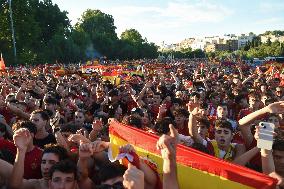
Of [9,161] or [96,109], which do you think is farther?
[96,109]

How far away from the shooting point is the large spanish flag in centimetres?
346

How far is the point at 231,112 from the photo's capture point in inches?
363

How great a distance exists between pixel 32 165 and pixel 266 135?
257 centimetres

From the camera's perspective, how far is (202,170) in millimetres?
3893

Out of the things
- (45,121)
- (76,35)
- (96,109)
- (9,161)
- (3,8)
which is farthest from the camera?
(76,35)

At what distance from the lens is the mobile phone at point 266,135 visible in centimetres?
336

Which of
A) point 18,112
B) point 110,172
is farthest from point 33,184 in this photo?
point 18,112

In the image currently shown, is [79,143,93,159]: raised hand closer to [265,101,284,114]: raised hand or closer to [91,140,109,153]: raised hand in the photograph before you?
[91,140,109,153]: raised hand

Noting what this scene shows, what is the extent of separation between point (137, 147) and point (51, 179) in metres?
1.17

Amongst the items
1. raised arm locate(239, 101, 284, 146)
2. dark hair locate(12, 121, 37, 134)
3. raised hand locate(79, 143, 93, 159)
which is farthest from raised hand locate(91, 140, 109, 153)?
raised arm locate(239, 101, 284, 146)

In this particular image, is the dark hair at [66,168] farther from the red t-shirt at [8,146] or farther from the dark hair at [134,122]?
the dark hair at [134,122]

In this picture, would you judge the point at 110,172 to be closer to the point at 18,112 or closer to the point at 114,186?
the point at 114,186

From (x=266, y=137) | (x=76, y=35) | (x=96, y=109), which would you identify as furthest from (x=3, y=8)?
(x=266, y=137)

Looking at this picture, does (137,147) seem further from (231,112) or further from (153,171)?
(231,112)
